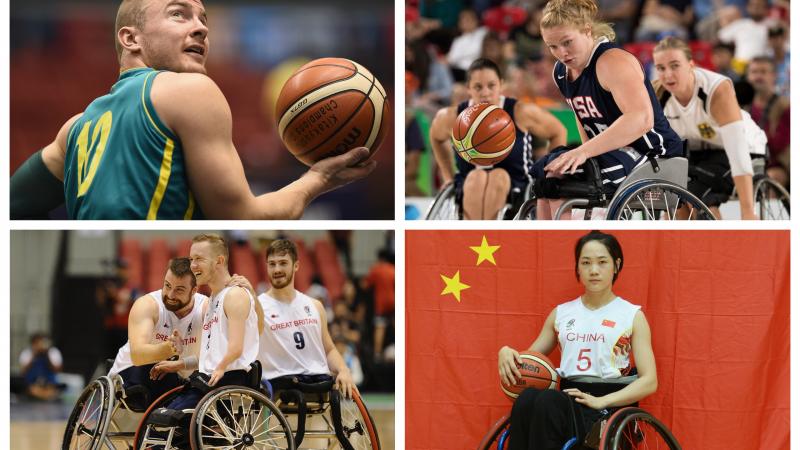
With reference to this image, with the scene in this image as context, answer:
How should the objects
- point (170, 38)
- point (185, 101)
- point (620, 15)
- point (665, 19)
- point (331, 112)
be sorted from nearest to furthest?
point (185, 101), point (331, 112), point (170, 38), point (620, 15), point (665, 19)

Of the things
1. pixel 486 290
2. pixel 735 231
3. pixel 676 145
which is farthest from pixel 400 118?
pixel 735 231

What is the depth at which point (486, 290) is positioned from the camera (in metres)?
4.31

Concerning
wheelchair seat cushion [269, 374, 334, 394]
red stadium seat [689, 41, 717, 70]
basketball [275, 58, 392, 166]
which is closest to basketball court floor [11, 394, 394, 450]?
wheelchair seat cushion [269, 374, 334, 394]

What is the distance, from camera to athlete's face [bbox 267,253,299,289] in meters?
4.30

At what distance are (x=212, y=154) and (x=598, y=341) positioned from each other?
1673 millimetres

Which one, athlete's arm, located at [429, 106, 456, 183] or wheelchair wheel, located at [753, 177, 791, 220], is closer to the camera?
wheelchair wheel, located at [753, 177, 791, 220]

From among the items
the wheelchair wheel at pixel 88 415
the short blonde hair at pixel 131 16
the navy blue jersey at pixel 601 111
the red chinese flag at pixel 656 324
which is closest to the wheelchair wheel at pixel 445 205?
the red chinese flag at pixel 656 324

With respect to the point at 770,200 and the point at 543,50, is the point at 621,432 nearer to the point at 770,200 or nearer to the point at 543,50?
the point at 770,200

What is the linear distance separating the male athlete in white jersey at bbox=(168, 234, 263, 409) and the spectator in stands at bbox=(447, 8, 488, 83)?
1.37m

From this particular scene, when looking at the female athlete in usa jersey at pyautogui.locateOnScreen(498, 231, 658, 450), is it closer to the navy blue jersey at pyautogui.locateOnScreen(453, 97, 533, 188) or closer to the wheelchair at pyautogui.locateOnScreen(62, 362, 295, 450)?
the navy blue jersey at pyautogui.locateOnScreen(453, 97, 533, 188)

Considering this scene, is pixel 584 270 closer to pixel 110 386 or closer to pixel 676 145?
pixel 676 145

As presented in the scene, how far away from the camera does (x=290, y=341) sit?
13.9 feet

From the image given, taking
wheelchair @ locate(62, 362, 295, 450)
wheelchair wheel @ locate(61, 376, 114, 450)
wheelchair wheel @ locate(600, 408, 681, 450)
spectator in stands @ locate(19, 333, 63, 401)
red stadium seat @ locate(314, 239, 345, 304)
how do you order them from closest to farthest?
wheelchair wheel @ locate(600, 408, 681, 450), wheelchair @ locate(62, 362, 295, 450), wheelchair wheel @ locate(61, 376, 114, 450), red stadium seat @ locate(314, 239, 345, 304), spectator in stands @ locate(19, 333, 63, 401)

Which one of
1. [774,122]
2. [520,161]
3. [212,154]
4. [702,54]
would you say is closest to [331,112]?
[212,154]
